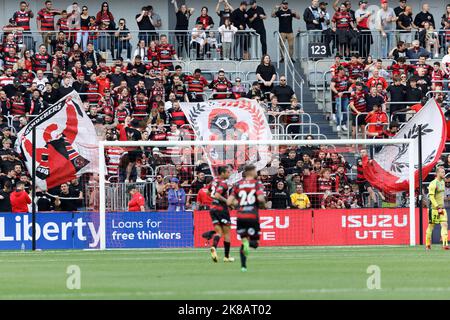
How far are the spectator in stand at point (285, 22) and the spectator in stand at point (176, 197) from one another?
11144 millimetres

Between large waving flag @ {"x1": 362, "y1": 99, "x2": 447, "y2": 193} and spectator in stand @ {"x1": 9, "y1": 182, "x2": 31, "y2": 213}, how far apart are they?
9171mm

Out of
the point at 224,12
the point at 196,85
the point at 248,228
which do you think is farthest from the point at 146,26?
the point at 248,228

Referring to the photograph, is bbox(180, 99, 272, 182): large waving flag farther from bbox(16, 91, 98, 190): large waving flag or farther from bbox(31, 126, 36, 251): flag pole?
bbox(31, 126, 36, 251): flag pole

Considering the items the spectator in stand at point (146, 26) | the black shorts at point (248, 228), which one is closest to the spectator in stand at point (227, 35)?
the spectator in stand at point (146, 26)

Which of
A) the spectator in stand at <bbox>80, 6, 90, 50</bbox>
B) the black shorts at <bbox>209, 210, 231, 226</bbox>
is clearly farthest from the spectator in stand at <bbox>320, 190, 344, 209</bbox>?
the spectator in stand at <bbox>80, 6, 90, 50</bbox>

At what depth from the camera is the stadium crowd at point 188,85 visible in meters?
35.7

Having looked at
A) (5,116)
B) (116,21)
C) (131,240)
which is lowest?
(131,240)

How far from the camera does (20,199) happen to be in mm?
35438

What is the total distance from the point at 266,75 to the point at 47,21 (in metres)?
7.97

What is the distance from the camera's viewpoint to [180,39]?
45656 mm

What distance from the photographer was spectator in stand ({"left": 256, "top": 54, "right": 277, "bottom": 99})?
41906mm

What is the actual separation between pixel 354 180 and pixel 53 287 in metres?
15.7
